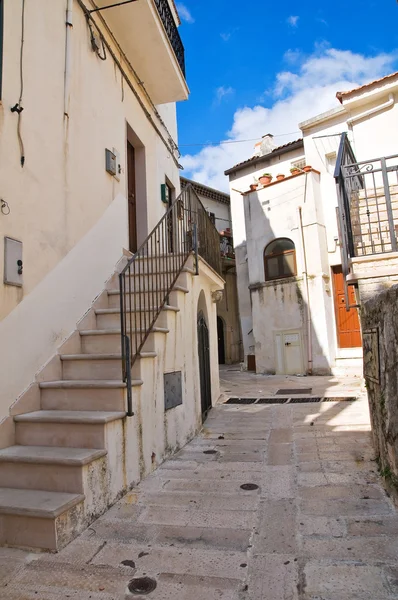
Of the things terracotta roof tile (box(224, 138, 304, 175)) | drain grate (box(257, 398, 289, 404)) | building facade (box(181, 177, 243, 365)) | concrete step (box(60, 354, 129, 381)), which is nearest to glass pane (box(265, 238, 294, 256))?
terracotta roof tile (box(224, 138, 304, 175))

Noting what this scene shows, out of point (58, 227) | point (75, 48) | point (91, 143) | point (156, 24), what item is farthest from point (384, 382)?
point (156, 24)

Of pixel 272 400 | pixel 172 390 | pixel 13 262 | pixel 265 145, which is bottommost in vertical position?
pixel 272 400

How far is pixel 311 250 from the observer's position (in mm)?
12508

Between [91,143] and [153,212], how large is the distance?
2.39m

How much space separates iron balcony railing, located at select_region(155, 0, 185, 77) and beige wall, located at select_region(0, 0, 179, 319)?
4.63ft

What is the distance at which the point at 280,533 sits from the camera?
249 cm

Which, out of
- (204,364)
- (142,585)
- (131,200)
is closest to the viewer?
(142,585)

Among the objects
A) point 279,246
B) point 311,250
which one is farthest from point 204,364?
point 279,246

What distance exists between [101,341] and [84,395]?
902 mm

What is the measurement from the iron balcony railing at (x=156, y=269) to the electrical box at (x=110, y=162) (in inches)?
40.4

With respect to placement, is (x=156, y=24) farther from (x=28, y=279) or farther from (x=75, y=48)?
(x=28, y=279)

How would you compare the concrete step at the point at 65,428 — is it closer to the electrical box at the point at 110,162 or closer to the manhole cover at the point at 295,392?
the electrical box at the point at 110,162

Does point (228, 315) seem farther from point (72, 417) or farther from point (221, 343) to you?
point (72, 417)

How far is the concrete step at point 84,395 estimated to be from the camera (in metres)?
3.36
